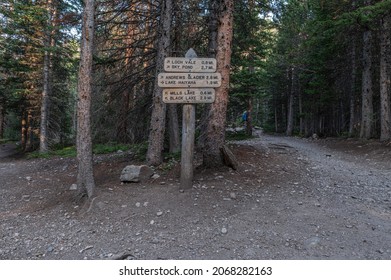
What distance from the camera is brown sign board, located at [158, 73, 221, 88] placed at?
5.66m

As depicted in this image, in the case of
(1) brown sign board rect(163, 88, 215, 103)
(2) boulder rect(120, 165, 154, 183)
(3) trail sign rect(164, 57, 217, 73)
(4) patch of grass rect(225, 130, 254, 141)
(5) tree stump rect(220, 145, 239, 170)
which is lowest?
(2) boulder rect(120, 165, 154, 183)

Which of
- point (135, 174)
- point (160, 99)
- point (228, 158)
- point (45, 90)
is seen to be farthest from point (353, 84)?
point (45, 90)

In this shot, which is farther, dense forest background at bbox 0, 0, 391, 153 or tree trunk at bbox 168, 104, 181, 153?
tree trunk at bbox 168, 104, 181, 153

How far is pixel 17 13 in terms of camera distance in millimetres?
10305

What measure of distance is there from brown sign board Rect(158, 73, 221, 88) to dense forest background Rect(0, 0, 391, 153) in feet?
4.59

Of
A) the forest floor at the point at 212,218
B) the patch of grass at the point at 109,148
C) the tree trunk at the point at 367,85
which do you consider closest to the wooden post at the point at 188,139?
the forest floor at the point at 212,218

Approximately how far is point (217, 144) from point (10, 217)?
16.6 ft

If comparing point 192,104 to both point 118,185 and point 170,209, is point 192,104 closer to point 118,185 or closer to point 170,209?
point 170,209

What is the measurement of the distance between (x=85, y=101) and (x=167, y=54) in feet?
10.5

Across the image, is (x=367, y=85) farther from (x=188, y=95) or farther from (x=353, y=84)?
(x=188, y=95)

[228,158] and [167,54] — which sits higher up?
[167,54]

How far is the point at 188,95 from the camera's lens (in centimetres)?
574

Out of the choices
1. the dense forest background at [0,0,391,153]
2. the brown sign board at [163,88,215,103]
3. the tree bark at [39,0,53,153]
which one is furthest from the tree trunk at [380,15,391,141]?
the tree bark at [39,0,53,153]

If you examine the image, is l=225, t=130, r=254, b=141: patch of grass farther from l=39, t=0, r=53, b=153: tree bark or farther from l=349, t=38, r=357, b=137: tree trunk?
l=39, t=0, r=53, b=153: tree bark
